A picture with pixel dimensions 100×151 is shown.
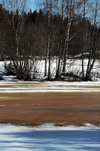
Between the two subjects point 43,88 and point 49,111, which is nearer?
point 49,111

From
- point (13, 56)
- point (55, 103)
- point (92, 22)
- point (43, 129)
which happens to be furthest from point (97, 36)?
point (43, 129)

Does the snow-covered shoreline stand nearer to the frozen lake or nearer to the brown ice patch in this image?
the brown ice patch

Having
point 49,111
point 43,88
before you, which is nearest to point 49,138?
point 49,111

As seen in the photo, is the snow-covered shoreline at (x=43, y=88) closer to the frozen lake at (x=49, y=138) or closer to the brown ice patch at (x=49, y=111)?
the brown ice patch at (x=49, y=111)

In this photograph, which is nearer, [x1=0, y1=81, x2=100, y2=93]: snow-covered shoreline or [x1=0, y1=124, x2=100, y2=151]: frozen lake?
[x1=0, y1=124, x2=100, y2=151]: frozen lake

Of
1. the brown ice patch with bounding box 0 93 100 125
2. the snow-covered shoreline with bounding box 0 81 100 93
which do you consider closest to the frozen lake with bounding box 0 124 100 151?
the brown ice patch with bounding box 0 93 100 125

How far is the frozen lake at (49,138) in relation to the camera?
3.22 meters

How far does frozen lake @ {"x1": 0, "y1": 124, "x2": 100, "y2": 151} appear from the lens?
3223 millimetres

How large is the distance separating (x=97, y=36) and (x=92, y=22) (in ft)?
4.26

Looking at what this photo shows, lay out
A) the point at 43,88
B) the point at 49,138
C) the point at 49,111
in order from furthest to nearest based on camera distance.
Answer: the point at 43,88 → the point at 49,111 → the point at 49,138

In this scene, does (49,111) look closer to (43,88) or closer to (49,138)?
(49,138)

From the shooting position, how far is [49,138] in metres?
3.62

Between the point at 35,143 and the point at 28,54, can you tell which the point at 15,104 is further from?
the point at 28,54

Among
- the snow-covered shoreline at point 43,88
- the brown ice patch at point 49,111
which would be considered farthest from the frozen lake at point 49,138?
the snow-covered shoreline at point 43,88
